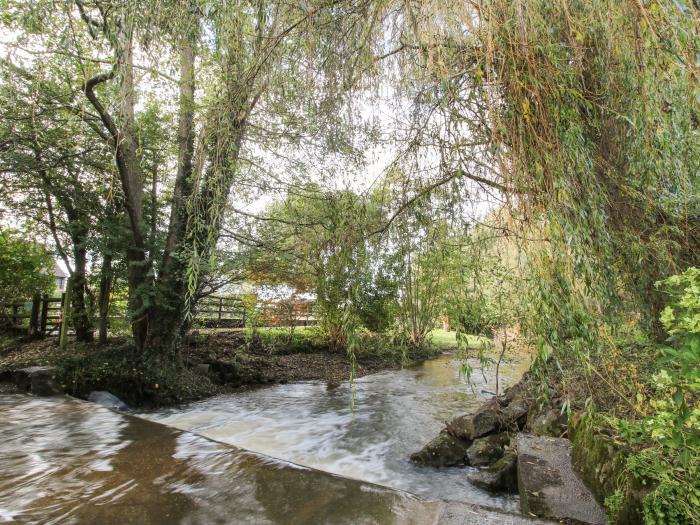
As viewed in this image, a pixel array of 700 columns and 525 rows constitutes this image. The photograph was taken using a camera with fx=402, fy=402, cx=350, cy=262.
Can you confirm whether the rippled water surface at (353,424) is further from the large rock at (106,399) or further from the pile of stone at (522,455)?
the large rock at (106,399)

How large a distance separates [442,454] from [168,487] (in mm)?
3107

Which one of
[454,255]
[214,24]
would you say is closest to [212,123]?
[214,24]

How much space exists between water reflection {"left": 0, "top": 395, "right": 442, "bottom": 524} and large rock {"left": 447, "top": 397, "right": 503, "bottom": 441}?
2.77 metres

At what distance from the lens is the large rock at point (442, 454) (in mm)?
4598

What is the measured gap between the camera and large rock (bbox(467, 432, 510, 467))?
4504 millimetres

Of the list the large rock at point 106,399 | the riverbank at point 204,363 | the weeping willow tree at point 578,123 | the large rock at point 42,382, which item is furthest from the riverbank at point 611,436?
the large rock at point 42,382

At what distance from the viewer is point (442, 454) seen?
463cm

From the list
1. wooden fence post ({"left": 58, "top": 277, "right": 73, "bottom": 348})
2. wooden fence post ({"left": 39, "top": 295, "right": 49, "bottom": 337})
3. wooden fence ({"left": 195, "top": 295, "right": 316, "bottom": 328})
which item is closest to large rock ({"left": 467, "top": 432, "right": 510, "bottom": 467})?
wooden fence ({"left": 195, "top": 295, "right": 316, "bottom": 328})

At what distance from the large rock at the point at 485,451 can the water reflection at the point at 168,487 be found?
244 centimetres

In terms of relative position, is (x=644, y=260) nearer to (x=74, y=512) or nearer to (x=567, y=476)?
(x=567, y=476)

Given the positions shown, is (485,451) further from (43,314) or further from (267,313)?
(43,314)

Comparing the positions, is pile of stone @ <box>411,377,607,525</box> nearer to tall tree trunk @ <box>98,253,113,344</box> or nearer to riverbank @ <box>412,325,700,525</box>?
riverbank @ <box>412,325,700,525</box>

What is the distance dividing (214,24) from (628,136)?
244cm

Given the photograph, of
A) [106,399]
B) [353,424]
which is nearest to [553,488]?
[353,424]
